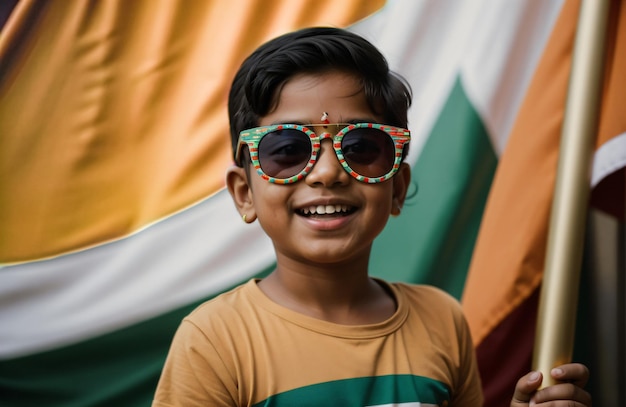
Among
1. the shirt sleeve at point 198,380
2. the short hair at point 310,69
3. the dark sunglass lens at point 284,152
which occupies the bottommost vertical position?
the shirt sleeve at point 198,380

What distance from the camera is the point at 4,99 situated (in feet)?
5.47

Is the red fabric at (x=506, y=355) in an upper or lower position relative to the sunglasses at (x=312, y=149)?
lower

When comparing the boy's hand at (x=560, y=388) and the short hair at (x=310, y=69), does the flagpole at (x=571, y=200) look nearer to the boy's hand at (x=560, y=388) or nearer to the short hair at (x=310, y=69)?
the boy's hand at (x=560, y=388)

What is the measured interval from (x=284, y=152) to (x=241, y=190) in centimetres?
17

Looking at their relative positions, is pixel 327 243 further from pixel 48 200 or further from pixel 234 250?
pixel 48 200

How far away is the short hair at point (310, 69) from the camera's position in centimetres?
113

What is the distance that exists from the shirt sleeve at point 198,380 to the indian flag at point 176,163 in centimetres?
68

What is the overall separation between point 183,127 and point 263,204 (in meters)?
0.71

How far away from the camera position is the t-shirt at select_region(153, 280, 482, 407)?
1.07 metres

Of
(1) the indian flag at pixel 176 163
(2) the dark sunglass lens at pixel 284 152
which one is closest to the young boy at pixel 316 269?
(2) the dark sunglass lens at pixel 284 152

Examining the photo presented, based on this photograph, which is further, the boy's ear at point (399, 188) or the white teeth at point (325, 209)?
the boy's ear at point (399, 188)

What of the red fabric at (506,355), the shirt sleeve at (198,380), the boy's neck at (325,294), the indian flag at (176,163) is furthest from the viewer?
the red fabric at (506,355)

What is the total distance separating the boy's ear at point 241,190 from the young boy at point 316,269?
32 mm

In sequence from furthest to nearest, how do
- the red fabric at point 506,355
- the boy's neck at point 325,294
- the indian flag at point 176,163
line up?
the red fabric at point 506,355 → the indian flag at point 176,163 → the boy's neck at point 325,294
